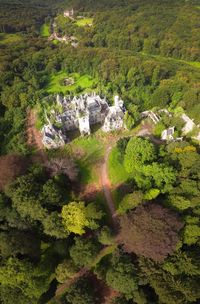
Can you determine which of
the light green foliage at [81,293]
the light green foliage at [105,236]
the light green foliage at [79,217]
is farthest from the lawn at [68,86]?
the light green foliage at [81,293]

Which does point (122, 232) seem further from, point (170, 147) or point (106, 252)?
point (170, 147)

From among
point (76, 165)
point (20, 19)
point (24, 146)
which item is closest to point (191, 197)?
point (76, 165)

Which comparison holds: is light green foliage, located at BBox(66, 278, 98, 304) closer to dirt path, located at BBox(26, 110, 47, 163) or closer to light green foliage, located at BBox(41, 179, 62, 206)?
light green foliage, located at BBox(41, 179, 62, 206)

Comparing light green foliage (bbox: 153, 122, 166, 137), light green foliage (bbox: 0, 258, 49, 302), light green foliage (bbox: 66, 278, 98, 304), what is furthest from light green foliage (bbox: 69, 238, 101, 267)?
light green foliage (bbox: 153, 122, 166, 137)

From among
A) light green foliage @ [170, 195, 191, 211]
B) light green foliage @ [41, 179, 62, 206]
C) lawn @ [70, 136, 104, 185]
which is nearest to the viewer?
light green foliage @ [170, 195, 191, 211]

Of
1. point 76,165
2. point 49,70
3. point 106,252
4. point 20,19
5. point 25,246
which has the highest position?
point 20,19

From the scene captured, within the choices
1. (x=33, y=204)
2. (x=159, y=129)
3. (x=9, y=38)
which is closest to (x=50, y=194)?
(x=33, y=204)
